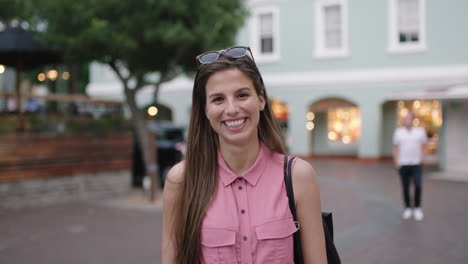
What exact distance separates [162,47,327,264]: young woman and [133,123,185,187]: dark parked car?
9.49 metres

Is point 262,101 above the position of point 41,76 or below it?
below

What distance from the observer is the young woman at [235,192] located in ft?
5.94

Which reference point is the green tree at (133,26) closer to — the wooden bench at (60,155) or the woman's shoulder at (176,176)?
the wooden bench at (60,155)

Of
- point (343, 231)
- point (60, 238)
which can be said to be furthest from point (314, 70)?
point (60, 238)

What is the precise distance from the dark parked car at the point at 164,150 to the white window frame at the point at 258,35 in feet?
29.3

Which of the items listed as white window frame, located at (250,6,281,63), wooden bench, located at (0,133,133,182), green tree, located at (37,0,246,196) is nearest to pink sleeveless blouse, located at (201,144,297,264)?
green tree, located at (37,0,246,196)

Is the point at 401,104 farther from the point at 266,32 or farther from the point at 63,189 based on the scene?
the point at 63,189

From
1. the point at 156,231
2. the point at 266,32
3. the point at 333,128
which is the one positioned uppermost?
the point at 266,32

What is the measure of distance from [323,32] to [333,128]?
4.62 m

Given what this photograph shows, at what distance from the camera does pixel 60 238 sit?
708 cm

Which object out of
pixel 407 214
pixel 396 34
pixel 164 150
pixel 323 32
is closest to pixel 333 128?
pixel 323 32

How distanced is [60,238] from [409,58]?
49.9ft

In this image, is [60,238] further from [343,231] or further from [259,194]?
[259,194]

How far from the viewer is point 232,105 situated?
1.83 meters
